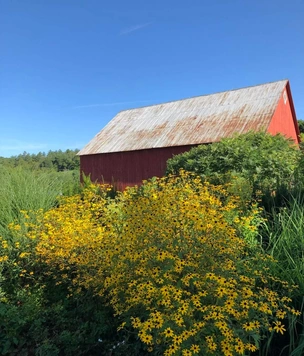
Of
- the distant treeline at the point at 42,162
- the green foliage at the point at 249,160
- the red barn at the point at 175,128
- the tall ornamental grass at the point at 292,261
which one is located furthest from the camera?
the red barn at the point at 175,128

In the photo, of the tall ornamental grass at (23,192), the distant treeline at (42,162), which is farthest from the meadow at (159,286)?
the distant treeline at (42,162)

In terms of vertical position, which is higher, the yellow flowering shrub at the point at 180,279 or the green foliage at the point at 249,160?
the green foliage at the point at 249,160

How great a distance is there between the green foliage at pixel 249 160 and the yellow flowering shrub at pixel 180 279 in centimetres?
292

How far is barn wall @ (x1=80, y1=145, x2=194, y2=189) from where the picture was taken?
48.0 ft

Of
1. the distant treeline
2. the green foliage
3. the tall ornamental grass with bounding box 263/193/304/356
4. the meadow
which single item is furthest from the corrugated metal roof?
the tall ornamental grass with bounding box 263/193/304/356

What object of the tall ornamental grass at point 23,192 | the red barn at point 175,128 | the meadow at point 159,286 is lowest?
the meadow at point 159,286

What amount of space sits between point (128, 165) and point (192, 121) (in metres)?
3.97

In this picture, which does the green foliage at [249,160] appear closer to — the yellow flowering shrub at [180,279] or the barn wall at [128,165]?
the yellow flowering shrub at [180,279]

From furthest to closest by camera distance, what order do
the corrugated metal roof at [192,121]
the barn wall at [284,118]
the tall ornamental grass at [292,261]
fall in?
the barn wall at [284,118]
the corrugated metal roof at [192,121]
the tall ornamental grass at [292,261]

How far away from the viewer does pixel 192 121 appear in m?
15.3

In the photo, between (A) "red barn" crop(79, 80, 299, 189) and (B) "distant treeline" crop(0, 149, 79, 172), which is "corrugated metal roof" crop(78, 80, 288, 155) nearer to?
(A) "red barn" crop(79, 80, 299, 189)

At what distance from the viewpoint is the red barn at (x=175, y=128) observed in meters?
13.8

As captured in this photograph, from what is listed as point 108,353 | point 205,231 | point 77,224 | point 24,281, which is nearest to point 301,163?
point 205,231

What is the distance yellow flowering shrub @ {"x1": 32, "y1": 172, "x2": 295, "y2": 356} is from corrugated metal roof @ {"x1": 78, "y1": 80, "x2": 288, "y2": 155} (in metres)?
10.5
